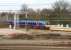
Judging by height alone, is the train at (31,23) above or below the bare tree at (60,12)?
below

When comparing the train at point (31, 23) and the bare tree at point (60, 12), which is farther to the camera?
the train at point (31, 23)

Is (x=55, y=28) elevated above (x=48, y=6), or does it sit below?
below

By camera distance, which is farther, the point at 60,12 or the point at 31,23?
the point at 60,12

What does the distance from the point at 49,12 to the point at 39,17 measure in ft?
3.16

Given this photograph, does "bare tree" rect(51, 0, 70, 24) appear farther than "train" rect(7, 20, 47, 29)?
No

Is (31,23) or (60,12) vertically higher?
(60,12)

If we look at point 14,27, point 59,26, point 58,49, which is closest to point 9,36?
point 14,27

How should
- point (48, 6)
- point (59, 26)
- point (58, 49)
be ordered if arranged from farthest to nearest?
point (48, 6)
point (59, 26)
point (58, 49)

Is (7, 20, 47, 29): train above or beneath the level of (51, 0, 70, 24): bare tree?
beneath

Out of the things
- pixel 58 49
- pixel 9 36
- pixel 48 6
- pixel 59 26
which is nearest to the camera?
pixel 58 49

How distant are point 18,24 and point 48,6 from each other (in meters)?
2.68

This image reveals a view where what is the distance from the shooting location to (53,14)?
55.0 ft

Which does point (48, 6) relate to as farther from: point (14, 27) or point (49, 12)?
point (14, 27)

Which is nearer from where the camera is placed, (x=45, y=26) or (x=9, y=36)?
(x=9, y=36)
